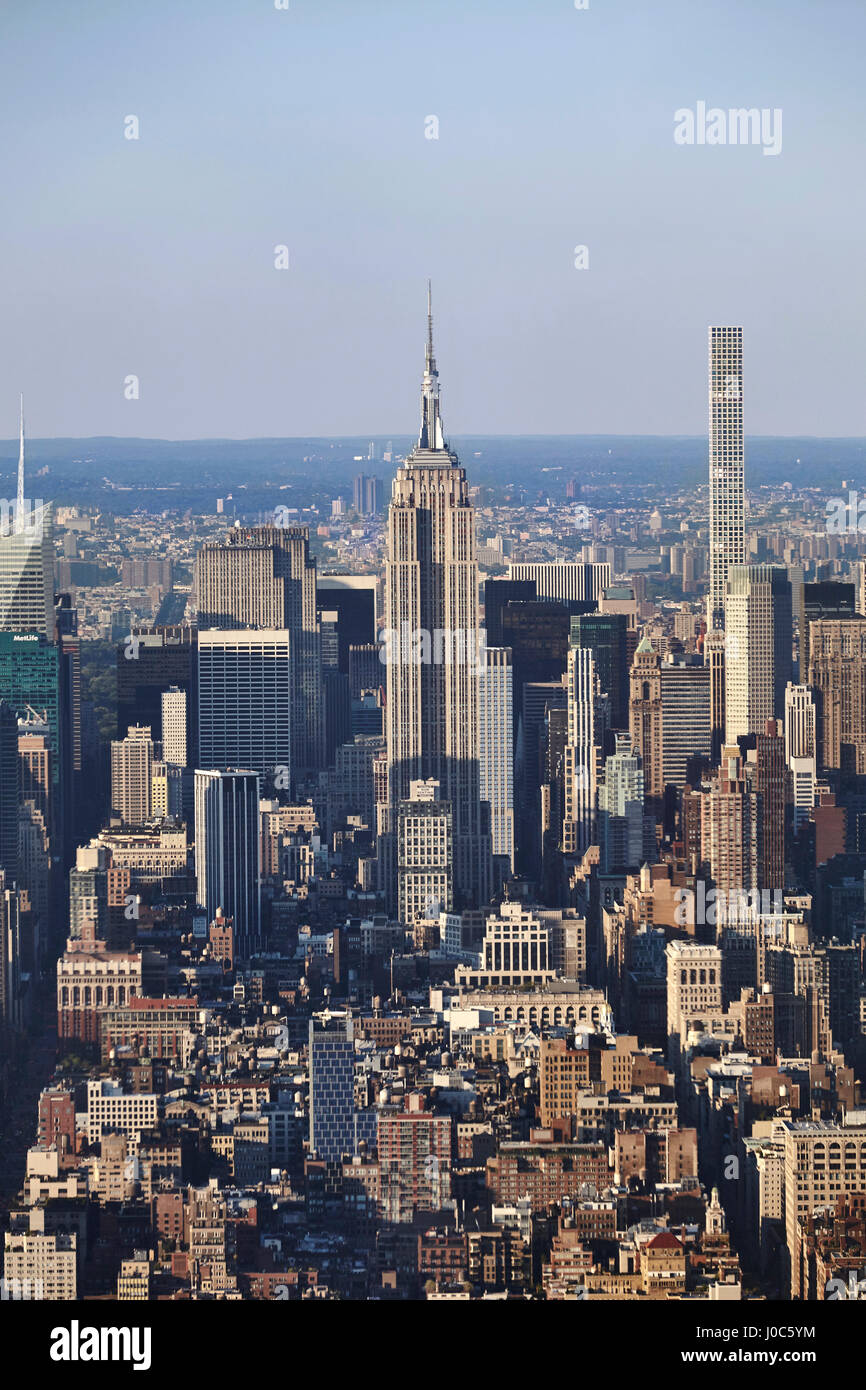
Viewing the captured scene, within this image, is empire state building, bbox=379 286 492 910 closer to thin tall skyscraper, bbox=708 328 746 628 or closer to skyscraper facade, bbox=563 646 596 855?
skyscraper facade, bbox=563 646 596 855

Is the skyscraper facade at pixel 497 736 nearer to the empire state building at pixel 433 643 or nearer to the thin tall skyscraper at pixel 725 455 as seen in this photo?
the empire state building at pixel 433 643

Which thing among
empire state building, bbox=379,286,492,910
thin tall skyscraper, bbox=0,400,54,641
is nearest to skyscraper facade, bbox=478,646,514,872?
empire state building, bbox=379,286,492,910

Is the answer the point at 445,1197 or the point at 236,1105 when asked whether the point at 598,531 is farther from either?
the point at 445,1197

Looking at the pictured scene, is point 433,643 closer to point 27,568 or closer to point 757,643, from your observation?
point 757,643

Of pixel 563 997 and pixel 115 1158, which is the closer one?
pixel 115 1158

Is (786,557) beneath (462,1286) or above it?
above
